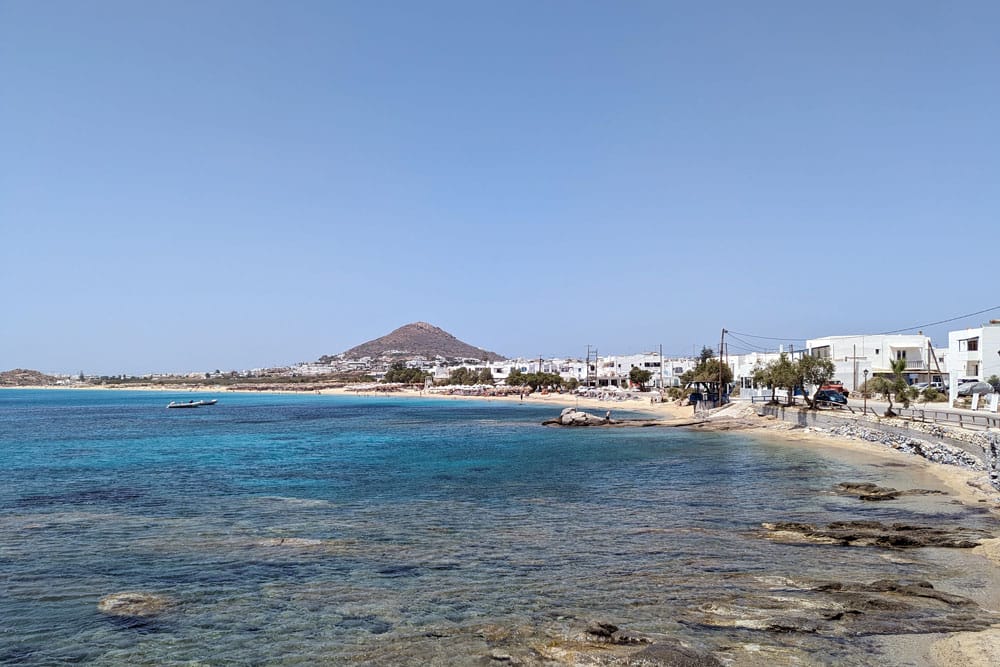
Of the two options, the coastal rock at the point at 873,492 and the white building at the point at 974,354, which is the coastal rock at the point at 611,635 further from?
the white building at the point at 974,354

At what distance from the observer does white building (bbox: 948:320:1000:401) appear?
55375 millimetres

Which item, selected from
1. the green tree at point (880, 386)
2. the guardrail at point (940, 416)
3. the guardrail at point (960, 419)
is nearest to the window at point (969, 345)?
the green tree at point (880, 386)

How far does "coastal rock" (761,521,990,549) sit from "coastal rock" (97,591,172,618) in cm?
1514

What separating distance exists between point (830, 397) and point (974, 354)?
12202 millimetres

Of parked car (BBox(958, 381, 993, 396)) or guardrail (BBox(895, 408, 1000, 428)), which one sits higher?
parked car (BBox(958, 381, 993, 396))

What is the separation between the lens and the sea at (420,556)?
1177cm

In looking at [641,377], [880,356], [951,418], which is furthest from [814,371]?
[641,377]

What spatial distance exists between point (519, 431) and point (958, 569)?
49978 mm

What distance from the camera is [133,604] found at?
13875 millimetres

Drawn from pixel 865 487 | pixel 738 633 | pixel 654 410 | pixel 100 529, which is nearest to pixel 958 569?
pixel 738 633

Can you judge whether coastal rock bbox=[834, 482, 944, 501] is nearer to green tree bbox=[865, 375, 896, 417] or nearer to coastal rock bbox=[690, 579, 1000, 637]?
coastal rock bbox=[690, 579, 1000, 637]

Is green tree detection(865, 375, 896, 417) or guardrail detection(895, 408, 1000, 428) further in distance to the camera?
green tree detection(865, 375, 896, 417)

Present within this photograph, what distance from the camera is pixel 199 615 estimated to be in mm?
13250

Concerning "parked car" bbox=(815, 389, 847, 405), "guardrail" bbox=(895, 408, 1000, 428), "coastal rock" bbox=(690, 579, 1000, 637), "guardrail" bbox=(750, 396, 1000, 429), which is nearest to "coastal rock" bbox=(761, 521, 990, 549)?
"coastal rock" bbox=(690, 579, 1000, 637)
